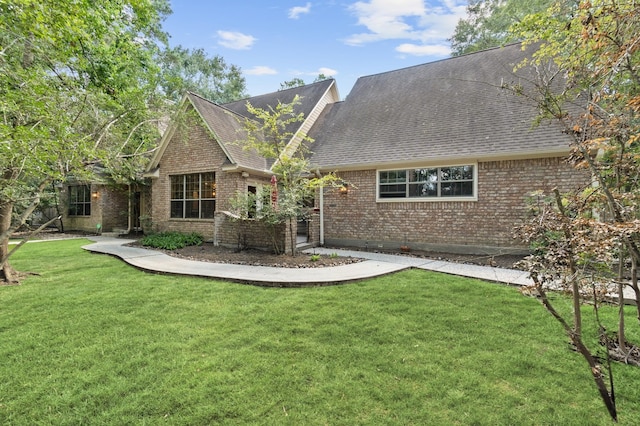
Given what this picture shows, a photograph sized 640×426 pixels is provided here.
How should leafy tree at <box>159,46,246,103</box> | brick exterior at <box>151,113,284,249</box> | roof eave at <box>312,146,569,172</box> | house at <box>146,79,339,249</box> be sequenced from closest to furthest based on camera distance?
roof eave at <box>312,146,569,172</box> < brick exterior at <box>151,113,284,249</box> < house at <box>146,79,339,249</box> < leafy tree at <box>159,46,246,103</box>

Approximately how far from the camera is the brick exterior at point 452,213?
810 cm

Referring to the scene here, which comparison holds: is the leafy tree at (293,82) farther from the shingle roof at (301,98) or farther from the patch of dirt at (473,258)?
the patch of dirt at (473,258)

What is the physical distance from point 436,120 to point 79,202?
18705 mm

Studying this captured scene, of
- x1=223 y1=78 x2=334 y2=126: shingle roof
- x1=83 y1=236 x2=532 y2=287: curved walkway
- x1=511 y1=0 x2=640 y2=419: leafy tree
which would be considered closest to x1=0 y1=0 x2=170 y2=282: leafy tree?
x1=83 y1=236 x2=532 y2=287: curved walkway

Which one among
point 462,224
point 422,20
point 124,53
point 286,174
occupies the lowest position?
point 462,224

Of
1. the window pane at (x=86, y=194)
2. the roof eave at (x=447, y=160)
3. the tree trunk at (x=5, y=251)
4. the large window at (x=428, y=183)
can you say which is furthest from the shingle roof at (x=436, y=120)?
the window pane at (x=86, y=194)

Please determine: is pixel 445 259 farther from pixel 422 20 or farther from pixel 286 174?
pixel 422 20

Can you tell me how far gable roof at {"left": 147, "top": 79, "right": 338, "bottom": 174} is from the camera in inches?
431

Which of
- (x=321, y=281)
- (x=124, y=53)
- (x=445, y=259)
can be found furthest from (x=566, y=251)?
(x=124, y=53)

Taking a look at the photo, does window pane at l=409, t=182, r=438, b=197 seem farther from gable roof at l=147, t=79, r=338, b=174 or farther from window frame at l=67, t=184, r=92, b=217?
window frame at l=67, t=184, r=92, b=217

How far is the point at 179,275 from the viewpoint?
6.60m

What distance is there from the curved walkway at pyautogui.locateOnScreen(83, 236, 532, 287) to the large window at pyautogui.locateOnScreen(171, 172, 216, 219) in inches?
132

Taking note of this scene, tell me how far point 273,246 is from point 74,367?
5916 millimetres

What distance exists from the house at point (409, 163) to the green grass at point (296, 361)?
424cm
